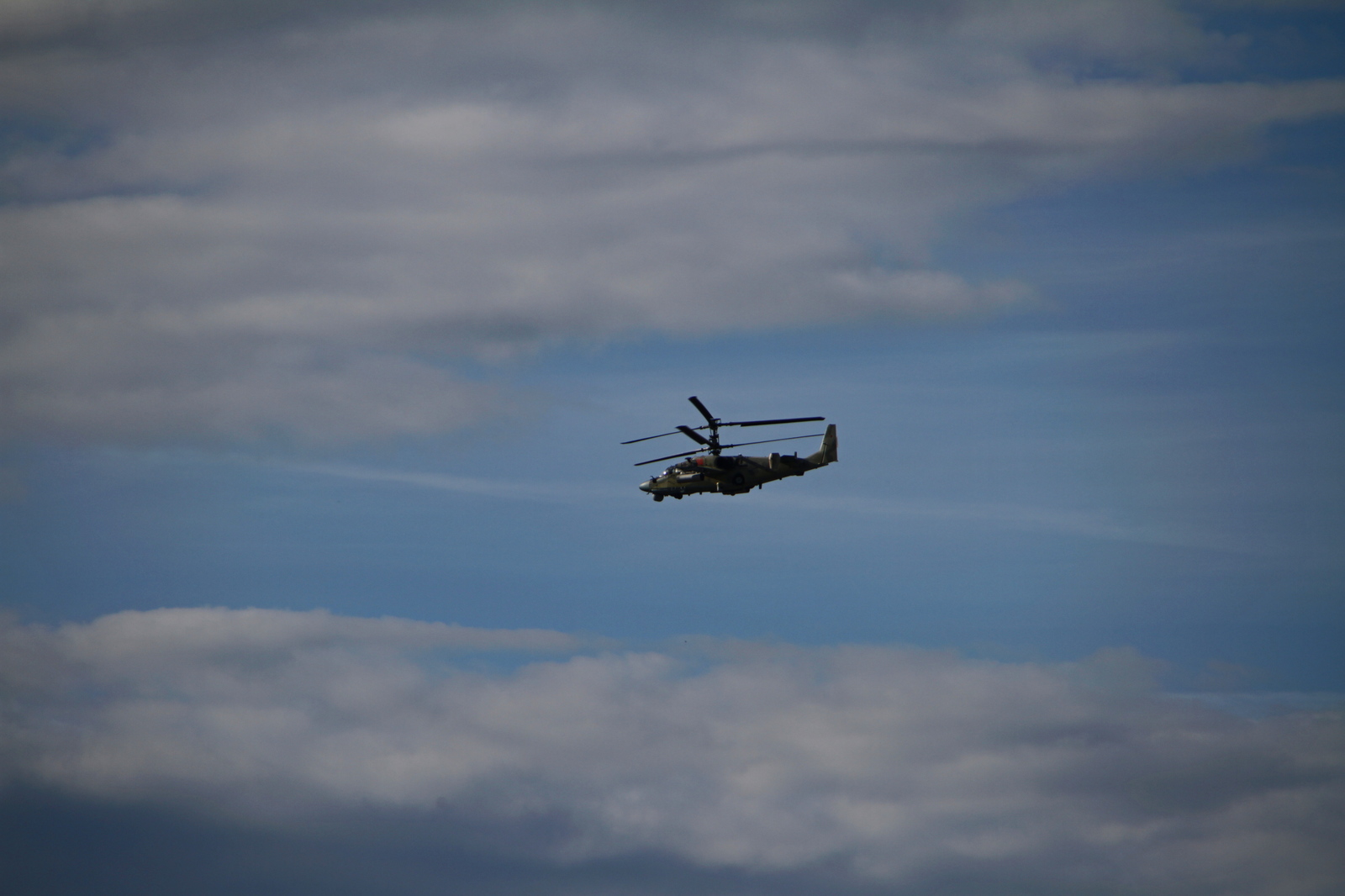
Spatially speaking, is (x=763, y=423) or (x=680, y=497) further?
(x=680, y=497)

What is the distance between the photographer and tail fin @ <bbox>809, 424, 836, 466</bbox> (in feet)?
421

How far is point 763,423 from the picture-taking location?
120m

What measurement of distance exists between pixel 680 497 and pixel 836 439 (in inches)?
675

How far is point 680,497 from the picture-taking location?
128375 mm

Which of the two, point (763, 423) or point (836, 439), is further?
point (836, 439)

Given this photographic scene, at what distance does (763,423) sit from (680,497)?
1363 cm

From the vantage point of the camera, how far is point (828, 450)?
128875mm

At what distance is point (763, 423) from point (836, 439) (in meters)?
12.5

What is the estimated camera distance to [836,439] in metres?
129

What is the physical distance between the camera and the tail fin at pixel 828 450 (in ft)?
421
